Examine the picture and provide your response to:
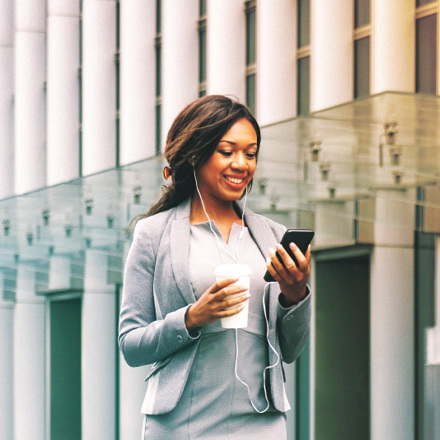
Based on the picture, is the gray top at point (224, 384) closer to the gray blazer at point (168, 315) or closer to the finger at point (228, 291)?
the gray blazer at point (168, 315)

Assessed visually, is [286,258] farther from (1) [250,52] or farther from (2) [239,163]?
(1) [250,52]

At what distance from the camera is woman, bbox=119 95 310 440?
9.27 feet

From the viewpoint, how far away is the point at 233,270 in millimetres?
2633

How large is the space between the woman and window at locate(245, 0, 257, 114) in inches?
488

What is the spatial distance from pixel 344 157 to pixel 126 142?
10858 millimetres

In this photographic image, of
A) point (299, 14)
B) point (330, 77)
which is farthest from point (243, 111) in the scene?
point (299, 14)

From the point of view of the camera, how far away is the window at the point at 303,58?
536 inches

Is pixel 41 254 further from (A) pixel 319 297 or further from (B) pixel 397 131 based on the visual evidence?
(B) pixel 397 131

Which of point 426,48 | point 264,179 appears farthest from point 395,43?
point 264,179

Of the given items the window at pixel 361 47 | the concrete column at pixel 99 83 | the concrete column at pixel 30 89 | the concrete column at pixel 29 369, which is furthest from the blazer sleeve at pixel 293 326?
the concrete column at pixel 30 89

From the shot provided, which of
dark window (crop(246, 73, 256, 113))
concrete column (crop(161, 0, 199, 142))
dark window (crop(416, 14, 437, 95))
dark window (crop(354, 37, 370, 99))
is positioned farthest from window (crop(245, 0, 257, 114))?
dark window (crop(416, 14, 437, 95))

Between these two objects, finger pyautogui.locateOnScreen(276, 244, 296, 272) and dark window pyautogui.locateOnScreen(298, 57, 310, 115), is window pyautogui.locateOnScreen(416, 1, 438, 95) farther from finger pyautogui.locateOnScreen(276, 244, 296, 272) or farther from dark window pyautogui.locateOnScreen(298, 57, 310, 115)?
finger pyautogui.locateOnScreen(276, 244, 296, 272)

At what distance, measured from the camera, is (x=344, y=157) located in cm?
866

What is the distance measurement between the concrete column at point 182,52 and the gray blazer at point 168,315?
1449 cm
